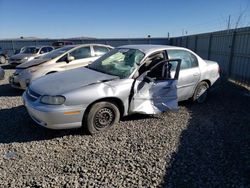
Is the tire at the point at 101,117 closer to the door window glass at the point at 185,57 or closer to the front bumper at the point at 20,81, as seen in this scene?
the door window glass at the point at 185,57

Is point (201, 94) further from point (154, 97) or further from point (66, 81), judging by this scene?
point (66, 81)

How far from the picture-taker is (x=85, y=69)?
5375 mm

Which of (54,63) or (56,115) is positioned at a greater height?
(54,63)

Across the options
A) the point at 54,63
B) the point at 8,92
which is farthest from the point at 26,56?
the point at 54,63

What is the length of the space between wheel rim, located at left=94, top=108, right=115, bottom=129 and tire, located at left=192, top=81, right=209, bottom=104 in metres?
2.58

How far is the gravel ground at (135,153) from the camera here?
3131 mm

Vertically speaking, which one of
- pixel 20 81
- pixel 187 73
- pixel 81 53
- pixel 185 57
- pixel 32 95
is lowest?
pixel 20 81

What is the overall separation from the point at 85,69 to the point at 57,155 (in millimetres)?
2242

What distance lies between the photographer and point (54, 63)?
7.70 metres

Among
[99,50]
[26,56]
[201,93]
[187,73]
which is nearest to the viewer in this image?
[187,73]

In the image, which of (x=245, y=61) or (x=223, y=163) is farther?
(x=245, y=61)

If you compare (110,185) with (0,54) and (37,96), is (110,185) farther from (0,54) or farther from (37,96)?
(0,54)

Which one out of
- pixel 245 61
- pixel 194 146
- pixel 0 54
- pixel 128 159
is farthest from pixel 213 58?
pixel 0 54

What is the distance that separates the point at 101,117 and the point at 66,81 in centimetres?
95
